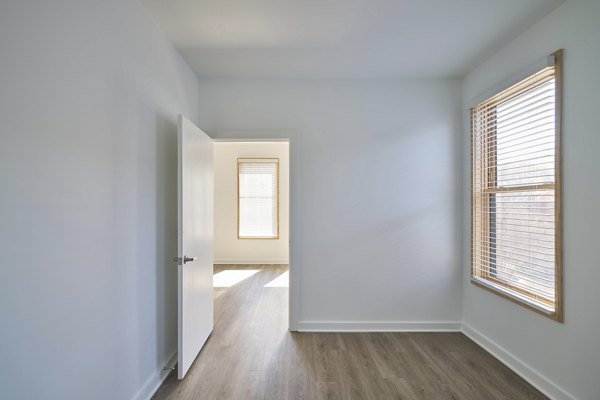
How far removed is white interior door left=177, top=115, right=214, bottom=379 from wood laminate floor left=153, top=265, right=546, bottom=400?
0.21 meters

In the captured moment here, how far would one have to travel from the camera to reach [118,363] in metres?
1.70

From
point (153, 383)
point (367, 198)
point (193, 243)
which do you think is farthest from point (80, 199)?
point (367, 198)

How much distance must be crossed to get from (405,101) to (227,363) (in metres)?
3.02

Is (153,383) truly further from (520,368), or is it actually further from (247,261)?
(247,261)

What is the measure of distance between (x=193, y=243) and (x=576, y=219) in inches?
105

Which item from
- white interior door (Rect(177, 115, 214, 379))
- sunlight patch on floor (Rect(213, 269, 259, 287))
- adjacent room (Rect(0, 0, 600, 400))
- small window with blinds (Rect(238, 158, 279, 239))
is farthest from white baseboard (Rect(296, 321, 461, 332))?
small window with blinds (Rect(238, 158, 279, 239))

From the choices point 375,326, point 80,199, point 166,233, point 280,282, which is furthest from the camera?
point 280,282

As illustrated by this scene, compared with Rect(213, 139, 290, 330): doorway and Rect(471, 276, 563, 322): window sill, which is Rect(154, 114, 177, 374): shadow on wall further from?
Rect(213, 139, 290, 330): doorway

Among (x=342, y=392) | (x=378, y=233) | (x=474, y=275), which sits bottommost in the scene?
(x=342, y=392)

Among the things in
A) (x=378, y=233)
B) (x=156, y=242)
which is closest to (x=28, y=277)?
(x=156, y=242)

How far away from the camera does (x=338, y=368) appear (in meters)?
2.41

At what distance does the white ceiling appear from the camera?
1971mm

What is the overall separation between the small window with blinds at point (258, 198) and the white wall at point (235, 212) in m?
0.09

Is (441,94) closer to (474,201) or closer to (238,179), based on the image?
(474,201)
